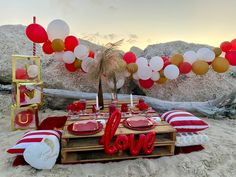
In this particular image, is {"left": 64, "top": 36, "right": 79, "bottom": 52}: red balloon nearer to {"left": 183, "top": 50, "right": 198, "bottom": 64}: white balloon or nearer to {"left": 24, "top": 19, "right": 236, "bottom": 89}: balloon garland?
{"left": 24, "top": 19, "right": 236, "bottom": 89}: balloon garland

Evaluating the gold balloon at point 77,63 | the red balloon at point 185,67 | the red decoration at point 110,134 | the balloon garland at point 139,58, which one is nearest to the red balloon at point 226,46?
the balloon garland at point 139,58

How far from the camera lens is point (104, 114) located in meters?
3.58

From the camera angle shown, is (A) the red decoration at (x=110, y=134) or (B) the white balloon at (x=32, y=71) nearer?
(A) the red decoration at (x=110, y=134)

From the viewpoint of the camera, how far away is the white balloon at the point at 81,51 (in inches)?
174

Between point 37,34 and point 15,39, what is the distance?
2.67 metres

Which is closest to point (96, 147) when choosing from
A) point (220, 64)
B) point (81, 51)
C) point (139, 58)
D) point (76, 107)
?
point (76, 107)

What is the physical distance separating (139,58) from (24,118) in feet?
7.49

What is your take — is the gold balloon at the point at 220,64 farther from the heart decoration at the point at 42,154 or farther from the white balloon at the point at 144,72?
the heart decoration at the point at 42,154

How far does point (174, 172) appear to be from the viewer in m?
2.72

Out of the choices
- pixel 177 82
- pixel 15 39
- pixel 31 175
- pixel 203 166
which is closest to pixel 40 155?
pixel 31 175

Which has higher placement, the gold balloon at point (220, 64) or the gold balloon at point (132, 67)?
the gold balloon at point (220, 64)

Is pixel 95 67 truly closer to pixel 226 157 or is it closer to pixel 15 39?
pixel 226 157

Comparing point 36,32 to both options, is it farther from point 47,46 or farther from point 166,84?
point 166,84

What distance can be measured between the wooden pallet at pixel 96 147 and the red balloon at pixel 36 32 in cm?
210
